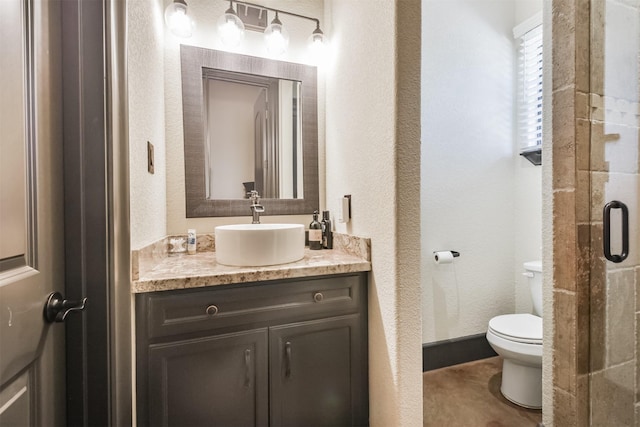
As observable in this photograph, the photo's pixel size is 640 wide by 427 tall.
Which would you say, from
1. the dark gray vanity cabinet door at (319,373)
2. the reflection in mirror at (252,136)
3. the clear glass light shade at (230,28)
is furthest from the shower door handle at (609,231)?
the clear glass light shade at (230,28)

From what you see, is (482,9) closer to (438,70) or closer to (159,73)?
(438,70)

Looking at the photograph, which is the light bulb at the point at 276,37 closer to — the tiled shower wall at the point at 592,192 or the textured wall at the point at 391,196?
the textured wall at the point at 391,196

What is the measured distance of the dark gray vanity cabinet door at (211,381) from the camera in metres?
1.01

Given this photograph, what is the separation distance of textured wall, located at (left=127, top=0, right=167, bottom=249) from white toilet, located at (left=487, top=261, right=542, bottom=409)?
1.81 meters

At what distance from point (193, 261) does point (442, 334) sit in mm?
1659

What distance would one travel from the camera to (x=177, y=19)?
1.43 m

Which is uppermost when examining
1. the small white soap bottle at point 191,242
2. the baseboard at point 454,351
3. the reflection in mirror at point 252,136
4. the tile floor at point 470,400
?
the reflection in mirror at point 252,136

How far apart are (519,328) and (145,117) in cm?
219

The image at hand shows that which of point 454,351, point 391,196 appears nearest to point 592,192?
point 391,196

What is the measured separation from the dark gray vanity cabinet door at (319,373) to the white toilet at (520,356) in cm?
82

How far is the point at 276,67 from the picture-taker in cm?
171

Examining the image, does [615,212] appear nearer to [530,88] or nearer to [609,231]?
[609,231]

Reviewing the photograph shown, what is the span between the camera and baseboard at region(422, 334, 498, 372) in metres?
1.90

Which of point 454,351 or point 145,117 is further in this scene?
point 454,351
